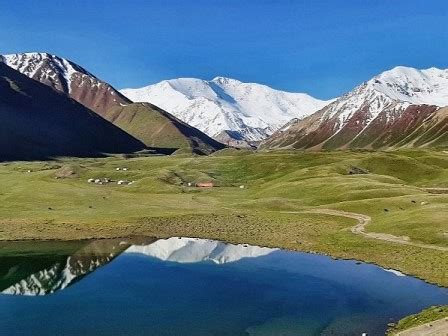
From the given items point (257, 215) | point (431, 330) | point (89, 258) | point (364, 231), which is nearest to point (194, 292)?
point (89, 258)

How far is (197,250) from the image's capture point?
84.9 meters

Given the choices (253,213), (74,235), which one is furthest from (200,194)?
(74,235)

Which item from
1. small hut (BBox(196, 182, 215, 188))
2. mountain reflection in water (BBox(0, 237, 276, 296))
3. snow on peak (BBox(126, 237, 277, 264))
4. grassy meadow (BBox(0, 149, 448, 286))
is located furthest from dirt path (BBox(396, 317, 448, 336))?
small hut (BBox(196, 182, 215, 188))

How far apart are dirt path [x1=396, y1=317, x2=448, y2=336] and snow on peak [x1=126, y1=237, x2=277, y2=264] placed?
3672cm

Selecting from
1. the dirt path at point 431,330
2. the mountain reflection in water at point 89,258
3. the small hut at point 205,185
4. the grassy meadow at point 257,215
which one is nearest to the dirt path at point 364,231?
the grassy meadow at point 257,215

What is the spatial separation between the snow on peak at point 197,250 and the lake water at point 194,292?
167 mm

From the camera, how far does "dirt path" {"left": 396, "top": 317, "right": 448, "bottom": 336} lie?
134ft

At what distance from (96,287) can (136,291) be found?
5558mm

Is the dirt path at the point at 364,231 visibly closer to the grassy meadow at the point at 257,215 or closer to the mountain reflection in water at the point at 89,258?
the grassy meadow at the point at 257,215

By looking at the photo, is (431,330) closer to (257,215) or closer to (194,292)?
(194,292)

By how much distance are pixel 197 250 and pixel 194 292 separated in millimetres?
24877

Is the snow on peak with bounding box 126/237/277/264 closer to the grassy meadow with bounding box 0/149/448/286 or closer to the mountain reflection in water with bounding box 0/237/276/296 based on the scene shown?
the mountain reflection in water with bounding box 0/237/276/296

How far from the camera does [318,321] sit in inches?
1933

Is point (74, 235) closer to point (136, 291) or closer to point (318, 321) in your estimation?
point (136, 291)
